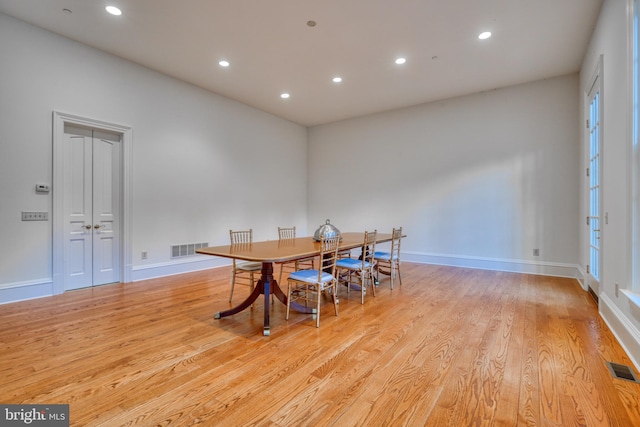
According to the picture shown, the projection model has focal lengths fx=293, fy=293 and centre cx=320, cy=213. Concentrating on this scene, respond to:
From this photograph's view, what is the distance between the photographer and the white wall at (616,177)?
2.31 meters

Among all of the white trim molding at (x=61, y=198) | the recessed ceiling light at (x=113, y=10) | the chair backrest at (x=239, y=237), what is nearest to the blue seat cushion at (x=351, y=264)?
the chair backrest at (x=239, y=237)

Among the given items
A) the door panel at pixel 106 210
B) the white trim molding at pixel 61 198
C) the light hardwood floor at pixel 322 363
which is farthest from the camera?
the door panel at pixel 106 210

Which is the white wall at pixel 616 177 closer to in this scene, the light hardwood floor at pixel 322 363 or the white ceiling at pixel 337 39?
the light hardwood floor at pixel 322 363

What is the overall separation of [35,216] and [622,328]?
6125 millimetres

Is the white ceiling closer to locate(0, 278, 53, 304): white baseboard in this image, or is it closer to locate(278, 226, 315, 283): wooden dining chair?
locate(278, 226, 315, 283): wooden dining chair

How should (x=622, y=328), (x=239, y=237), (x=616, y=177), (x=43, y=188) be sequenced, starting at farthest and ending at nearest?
(x=239, y=237) < (x=43, y=188) < (x=616, y=177) < (x=622, y=328)

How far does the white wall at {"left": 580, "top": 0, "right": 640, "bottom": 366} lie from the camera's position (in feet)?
7.59

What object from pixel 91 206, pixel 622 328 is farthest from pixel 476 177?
pixel 91 206

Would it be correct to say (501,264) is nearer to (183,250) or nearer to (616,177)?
(616,177)

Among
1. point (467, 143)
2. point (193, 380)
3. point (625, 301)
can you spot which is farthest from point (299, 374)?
point (467, 143)

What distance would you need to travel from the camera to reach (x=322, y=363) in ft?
6.96

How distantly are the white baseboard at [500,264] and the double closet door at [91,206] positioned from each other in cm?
533

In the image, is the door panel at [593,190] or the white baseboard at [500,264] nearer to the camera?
the door panel at [593,190]

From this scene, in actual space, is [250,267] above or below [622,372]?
above
